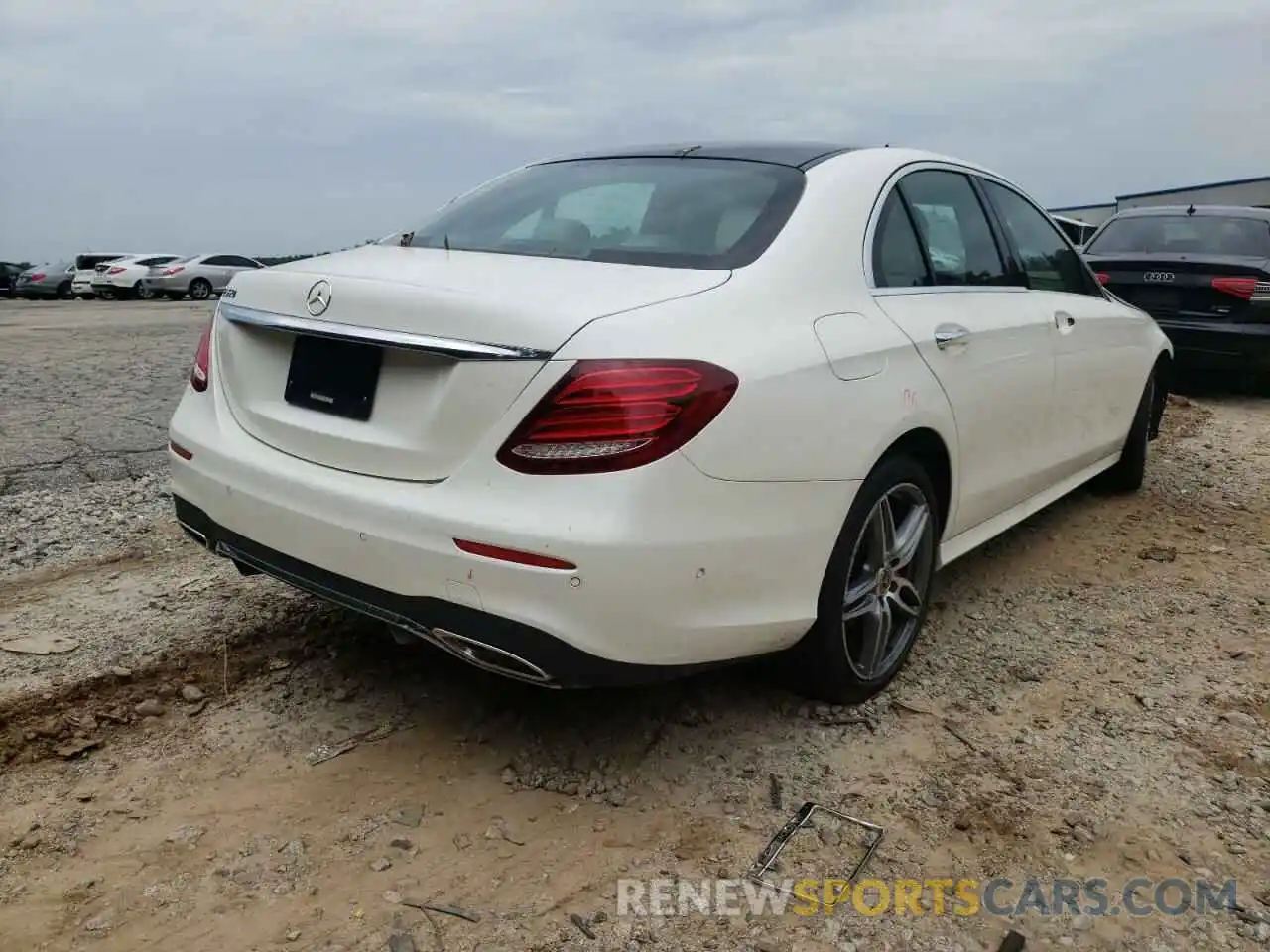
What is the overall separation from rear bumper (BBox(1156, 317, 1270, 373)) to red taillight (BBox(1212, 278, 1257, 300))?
23 centimetres

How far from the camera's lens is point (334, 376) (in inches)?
98.0

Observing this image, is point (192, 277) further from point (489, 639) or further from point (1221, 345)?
point (489, 639)

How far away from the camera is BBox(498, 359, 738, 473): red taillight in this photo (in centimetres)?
214

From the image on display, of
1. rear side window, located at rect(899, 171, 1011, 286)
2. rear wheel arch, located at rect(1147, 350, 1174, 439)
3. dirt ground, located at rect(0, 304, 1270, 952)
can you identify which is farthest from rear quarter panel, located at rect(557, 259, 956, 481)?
rear wheel arch, located at rect(1147, 350, 1174, 439)

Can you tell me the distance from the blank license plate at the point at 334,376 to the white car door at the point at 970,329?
139 centimetres

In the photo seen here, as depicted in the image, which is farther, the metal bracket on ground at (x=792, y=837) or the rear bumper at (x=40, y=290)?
the rear bumper at (x=40, y=290)

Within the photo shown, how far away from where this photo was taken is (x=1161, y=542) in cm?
462

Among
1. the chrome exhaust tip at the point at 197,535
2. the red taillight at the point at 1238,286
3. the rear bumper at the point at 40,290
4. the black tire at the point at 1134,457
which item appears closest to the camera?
the chrome exhaust tip at the point at 197,535

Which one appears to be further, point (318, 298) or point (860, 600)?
point (860, 600)

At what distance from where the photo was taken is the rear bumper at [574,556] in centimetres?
214

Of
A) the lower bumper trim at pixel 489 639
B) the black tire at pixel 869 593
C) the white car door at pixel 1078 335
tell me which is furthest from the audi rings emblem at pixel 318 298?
the white car door at pixel 1078 335

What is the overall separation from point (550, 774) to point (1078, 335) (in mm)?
2769

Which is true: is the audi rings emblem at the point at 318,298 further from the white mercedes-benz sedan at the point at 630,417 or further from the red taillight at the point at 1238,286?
the red taillight at the point at 1238,286

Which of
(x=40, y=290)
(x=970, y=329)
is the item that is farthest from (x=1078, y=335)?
(x=40, y=290)
